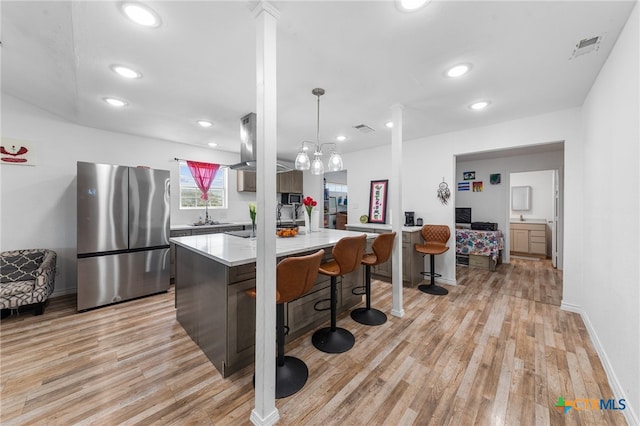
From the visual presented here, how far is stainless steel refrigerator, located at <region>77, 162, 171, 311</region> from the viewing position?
3098 mm

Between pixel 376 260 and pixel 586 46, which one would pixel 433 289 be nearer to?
pixel 376 260

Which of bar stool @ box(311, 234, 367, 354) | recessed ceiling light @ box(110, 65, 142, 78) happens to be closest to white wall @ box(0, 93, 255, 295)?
recessed ceiling light @ box(110, 65, 142, 78)

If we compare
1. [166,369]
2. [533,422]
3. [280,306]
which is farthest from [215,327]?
[533,422]

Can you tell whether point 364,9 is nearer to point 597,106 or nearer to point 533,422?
point 597,106

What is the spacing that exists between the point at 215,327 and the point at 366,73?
260 centimetres

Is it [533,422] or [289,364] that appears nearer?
[533,422]

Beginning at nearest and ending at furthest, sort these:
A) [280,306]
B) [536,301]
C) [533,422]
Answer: [533,422]
[280,306]
[536,301]

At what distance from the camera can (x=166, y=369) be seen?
196cm

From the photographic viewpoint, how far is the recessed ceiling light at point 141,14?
147 cm

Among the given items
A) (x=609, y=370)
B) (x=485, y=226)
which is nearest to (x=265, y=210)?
(x=609, y=370)

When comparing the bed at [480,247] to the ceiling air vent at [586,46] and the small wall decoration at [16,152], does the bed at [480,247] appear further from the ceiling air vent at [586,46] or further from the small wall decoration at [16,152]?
the small wall decoration at [16,152]

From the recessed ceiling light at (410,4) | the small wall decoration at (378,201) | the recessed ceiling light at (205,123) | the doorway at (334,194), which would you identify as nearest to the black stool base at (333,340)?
the recessed ceiling light at (410,4)

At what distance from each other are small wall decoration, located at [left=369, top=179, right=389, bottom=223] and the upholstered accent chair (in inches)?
192

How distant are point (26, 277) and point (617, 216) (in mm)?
5958
